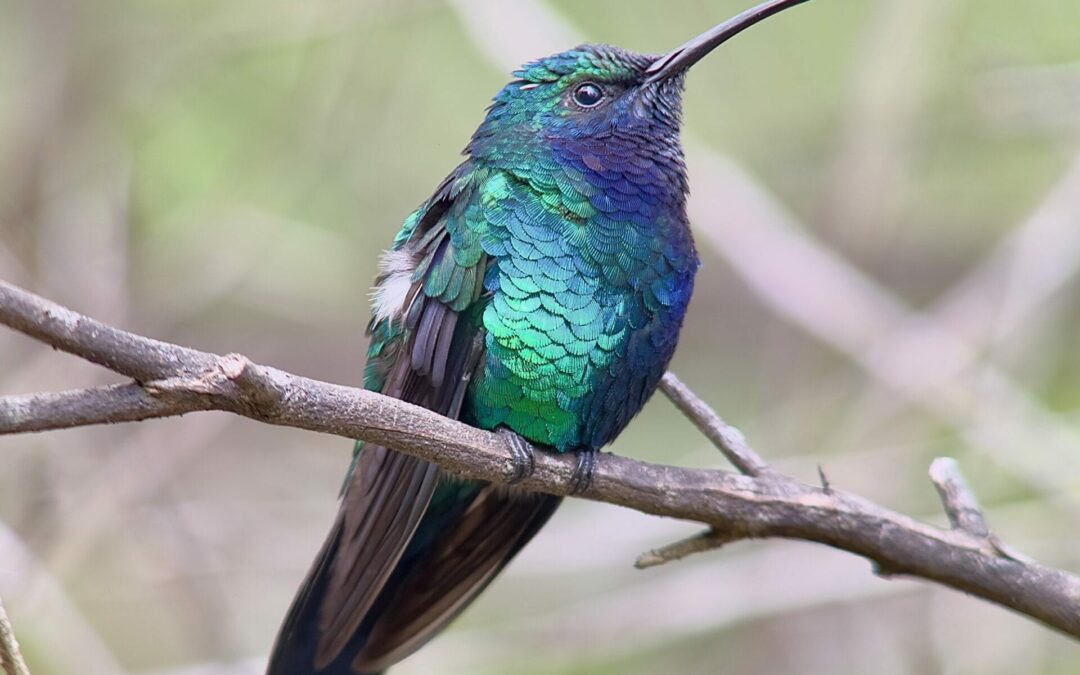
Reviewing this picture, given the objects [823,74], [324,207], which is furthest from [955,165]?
[324,207]

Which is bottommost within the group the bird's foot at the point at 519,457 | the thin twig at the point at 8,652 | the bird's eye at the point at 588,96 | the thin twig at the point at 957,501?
the thin twig at the point at 957,501

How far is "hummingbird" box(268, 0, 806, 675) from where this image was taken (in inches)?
127

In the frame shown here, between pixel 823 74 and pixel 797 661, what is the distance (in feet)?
12.0

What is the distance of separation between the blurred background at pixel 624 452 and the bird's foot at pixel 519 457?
2.17 meters

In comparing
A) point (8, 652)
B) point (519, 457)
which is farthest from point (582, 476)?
point (8, 652)

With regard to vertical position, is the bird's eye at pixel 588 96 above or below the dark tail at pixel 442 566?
above

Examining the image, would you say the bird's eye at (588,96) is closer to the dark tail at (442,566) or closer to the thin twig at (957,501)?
the dark tail at (442,566)

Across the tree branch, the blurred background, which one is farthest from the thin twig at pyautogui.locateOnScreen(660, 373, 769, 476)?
the blurred background

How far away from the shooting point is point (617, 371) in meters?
3.29

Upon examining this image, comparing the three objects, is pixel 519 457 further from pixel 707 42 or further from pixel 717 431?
pixel 707 42

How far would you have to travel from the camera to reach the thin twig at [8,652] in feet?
7.38

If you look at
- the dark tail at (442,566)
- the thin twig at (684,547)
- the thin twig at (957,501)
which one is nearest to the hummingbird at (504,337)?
the dark tail at (442,566)

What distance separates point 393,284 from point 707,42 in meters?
1.24

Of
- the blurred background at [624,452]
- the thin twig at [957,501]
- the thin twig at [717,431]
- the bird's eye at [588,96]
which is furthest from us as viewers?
the blurred background at [624,452]
